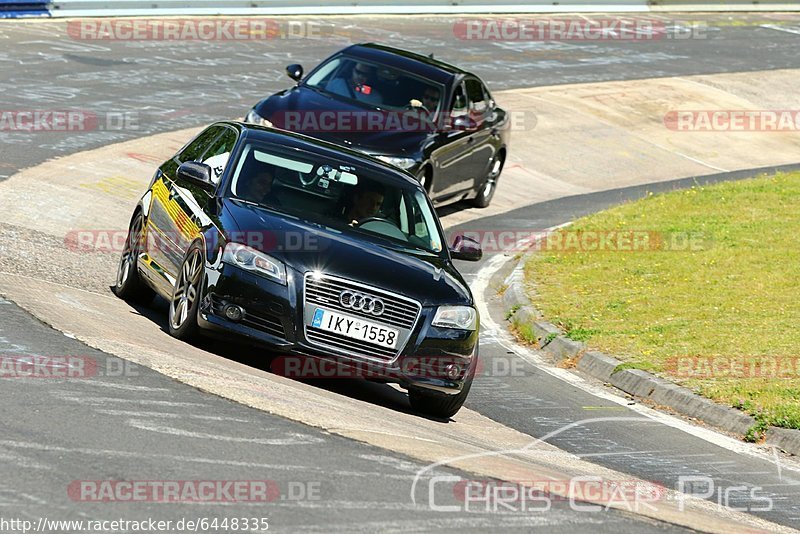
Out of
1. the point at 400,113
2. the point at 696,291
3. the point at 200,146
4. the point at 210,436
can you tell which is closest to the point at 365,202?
the point at 200,146

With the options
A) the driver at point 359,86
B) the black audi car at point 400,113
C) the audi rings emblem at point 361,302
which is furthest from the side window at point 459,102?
the audi rings emblem at point 361,302

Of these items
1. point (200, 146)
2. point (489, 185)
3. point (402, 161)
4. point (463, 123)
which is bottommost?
point (489, 185)

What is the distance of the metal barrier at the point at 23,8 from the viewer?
25.9 metres

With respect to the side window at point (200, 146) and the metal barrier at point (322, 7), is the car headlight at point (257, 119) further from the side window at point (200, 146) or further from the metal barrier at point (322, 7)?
the metal barrier at point (322, 7)

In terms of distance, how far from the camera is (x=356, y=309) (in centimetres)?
899

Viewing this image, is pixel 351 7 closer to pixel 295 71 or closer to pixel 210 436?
pixel 295 71

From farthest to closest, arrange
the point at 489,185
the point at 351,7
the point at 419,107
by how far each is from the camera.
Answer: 1. the point at 351,7
2. the point at 489,185
3. the point at 419,107

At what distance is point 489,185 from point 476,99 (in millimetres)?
1567

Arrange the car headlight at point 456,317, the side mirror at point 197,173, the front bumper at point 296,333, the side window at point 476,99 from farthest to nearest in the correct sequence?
the side window at point 476,99 < the side mirror at point 197,173 < the car headlight at point 456,317 < the front bumper at point 296,333

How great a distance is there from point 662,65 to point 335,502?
2703 cm

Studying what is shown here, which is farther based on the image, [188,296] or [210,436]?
[188,296]

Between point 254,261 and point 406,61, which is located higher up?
point 406,61

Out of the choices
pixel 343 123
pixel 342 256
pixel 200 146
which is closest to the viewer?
pixel 342 256

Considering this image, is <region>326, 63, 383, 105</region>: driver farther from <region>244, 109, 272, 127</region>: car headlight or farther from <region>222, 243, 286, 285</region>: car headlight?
<region>222, 243, 286, 285</region>: car headlight
